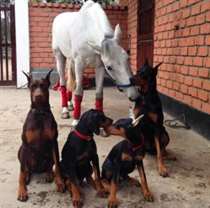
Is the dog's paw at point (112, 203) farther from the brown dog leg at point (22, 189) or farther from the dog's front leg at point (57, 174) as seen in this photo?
the brown dog leg at point (22, 189)

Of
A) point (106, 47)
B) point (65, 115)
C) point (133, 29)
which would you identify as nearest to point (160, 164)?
point (106, 47)

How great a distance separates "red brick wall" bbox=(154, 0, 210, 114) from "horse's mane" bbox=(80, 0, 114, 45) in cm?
118

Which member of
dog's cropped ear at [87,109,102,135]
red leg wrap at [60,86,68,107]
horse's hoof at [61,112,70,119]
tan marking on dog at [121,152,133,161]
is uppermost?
dog's cropped ear at [87,109,102,135]

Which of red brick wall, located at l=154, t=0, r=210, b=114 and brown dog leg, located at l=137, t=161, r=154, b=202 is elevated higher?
red brick wall, located at l=154, t=0, r=210, b=114

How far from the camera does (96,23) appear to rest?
4516 millimetres

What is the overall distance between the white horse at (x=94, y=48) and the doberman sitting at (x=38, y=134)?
1.34 m

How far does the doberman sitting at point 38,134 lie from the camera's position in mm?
2715

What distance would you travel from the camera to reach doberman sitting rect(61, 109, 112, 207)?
2.58 m

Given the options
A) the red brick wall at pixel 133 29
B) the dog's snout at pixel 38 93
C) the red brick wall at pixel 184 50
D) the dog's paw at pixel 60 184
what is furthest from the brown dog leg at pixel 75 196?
the red brick wall at pixel 133 29

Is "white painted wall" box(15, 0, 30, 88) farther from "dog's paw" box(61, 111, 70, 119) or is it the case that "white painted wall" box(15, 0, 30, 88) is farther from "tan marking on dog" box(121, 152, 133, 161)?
"tan marking on dog" box(121, 152, 133, 161)

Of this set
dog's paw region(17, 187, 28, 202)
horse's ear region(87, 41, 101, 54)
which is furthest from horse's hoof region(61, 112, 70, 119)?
dog's paw region(17, 187, 28, 202)

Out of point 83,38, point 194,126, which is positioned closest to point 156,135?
point 194,126

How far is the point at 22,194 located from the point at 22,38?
22.1 ft

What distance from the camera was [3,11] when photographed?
8859mm
